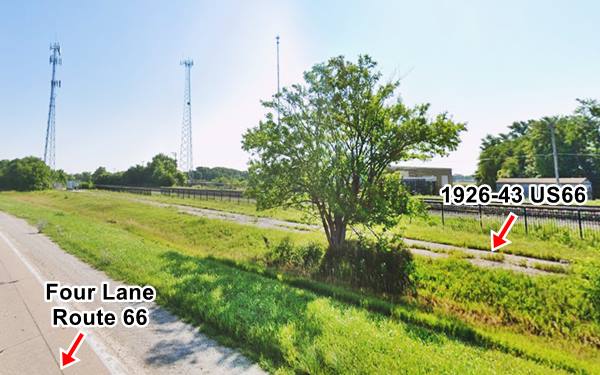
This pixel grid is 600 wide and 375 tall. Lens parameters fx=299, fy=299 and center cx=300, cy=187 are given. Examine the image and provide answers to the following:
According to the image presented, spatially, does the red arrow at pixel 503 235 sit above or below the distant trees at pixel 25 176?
below

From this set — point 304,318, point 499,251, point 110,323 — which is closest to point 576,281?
point 499,251

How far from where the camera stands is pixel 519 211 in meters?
15.0

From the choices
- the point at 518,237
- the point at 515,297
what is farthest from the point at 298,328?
the point at 518,237

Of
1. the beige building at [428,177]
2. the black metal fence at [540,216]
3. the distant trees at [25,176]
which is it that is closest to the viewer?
the black metal fence at [540,216]

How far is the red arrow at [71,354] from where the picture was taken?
4035 millimetres

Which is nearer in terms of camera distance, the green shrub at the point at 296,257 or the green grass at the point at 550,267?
the green grass at the point at 550,267

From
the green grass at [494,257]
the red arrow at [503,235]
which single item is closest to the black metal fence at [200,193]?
the red arrow at [503,235]

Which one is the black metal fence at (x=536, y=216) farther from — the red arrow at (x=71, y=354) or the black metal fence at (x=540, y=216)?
the red arrow at (x=71, y=354)

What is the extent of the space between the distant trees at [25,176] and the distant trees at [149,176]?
43.9 ft

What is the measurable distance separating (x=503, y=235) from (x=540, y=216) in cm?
326

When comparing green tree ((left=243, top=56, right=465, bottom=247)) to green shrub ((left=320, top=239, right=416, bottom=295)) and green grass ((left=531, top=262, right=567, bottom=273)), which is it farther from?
green grass ((left=531, top=262, right=567, bottom=273))

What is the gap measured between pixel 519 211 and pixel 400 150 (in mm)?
9239

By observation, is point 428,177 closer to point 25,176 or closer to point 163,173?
point 163,173

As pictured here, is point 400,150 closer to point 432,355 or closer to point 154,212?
point 432,355
